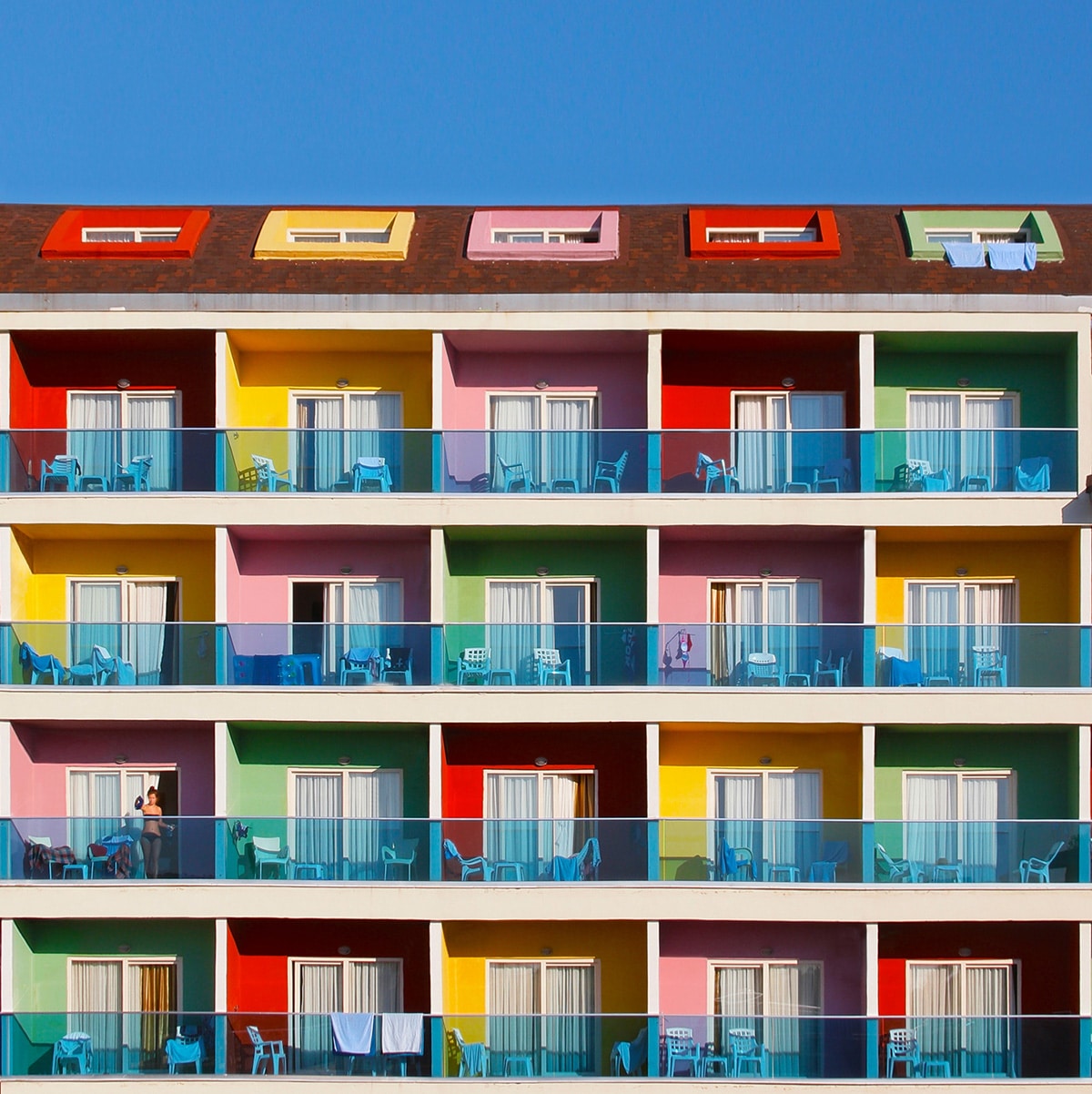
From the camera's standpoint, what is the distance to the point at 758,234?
30.5m

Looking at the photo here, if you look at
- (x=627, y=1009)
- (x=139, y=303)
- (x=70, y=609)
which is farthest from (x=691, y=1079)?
(x=139, y=303)

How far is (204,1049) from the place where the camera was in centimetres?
2480

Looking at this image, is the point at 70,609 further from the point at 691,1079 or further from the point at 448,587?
the point at 691,1079

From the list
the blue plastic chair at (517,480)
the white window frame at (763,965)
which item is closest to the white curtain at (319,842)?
the blue plastic chair at (517,480)

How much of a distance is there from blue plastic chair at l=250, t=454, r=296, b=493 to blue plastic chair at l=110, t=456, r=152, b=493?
5.25 ft

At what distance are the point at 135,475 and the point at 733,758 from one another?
999 cm

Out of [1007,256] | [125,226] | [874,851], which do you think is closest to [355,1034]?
[874,851]

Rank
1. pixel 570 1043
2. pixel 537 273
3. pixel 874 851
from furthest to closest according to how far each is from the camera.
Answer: pixel 537 273, pixel 874 851, pixel 570 1043

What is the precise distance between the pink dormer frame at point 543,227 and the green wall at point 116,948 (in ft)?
37.5

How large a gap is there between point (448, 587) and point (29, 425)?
7108 millimetres

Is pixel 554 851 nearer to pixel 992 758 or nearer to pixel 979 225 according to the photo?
pixel 992 758

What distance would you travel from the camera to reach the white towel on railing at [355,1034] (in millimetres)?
24641

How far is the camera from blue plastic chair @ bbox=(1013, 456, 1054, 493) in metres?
26.0

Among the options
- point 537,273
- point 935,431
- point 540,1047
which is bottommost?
point 540,1047
